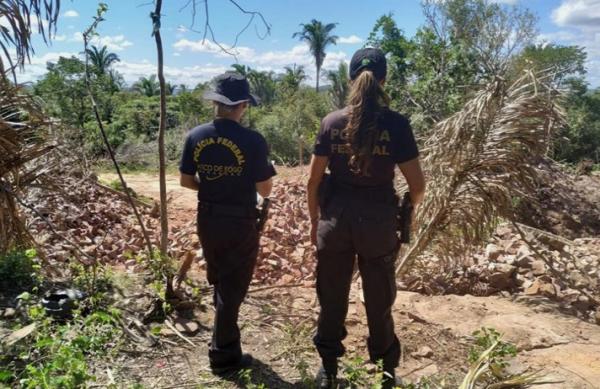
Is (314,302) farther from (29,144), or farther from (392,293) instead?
(29,144)

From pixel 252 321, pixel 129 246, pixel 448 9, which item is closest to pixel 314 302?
pixel 252 321

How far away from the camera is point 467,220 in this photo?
4605 millimetres

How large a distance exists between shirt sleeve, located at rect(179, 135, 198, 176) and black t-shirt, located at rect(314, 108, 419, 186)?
0.74 meters

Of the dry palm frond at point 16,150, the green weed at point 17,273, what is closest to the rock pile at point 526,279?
the green weed at point 17,273

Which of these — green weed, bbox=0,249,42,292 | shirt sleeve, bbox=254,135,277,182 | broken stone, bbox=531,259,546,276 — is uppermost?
shirt sleeve, bbox=254,135,277,182

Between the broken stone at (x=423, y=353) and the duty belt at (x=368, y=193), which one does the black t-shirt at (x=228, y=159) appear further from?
the broken stone at (x=423, y=353)

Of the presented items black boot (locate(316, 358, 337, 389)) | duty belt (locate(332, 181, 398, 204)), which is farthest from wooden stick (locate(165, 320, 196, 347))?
duty belt (locate(332, 181, 398, 204))

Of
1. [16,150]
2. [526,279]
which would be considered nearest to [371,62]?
[16,150]

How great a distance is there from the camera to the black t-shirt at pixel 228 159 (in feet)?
9.30

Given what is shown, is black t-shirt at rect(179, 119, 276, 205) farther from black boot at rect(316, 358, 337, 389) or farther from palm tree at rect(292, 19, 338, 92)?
palm tree at rect(292, 19, 338, 92)

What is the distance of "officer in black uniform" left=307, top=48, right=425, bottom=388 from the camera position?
8.64ft

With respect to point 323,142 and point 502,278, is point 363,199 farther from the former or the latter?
point 502,278

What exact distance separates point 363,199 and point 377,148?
288 millimetres

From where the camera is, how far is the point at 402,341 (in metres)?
3.73
